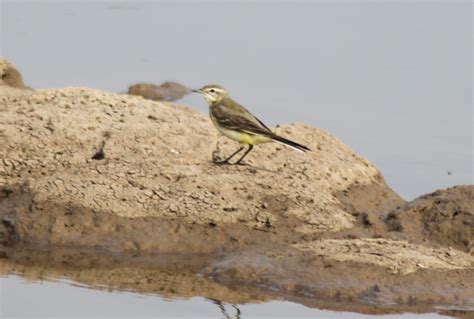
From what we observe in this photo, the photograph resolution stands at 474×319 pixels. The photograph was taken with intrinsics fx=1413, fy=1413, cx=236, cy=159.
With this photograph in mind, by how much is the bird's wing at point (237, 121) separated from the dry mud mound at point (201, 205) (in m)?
0.36

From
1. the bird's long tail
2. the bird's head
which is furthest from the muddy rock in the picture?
the bird's head

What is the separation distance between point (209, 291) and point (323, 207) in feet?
5.85

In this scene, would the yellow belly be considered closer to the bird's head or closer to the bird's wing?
the bird's wing

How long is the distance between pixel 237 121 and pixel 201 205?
1.16 metres

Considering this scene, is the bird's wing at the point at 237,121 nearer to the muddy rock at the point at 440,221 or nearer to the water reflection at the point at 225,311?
the muddy rock at the point at 440,221

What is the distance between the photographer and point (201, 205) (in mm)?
12820

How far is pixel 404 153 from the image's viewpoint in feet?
55.7

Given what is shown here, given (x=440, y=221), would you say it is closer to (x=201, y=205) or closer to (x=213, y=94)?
(x=201, y=205)

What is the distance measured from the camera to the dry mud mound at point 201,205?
39.0ft

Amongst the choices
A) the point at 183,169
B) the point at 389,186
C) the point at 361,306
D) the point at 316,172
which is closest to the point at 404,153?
the point at 389,186

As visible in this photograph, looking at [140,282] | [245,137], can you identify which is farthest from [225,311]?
[245,137]

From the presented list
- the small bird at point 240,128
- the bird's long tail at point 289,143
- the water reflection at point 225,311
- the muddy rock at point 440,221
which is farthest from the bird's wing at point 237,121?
the water reflection at point 225,311

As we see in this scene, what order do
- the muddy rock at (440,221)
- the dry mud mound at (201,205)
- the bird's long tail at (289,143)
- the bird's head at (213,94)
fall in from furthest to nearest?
the bird's head at (213,94)
the bird's long tail at (289,143)
the muddy rock at (440,221)
the dry mud mound at (201,205)

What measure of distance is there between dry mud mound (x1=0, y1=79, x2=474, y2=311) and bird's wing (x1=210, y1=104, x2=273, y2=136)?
0.36 metres
